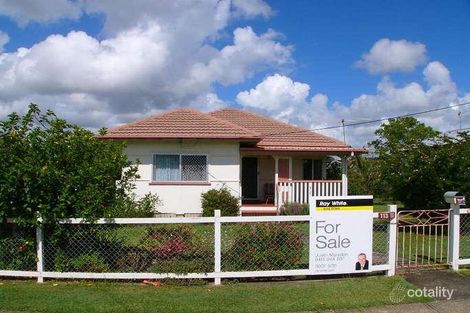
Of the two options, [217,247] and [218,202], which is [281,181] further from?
[217,247]

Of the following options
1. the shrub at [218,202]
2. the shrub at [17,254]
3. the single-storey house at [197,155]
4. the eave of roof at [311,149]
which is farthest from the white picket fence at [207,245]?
the eave of roof at [311,149]

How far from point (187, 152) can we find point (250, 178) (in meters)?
4.23

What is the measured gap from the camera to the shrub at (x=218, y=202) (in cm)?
1620

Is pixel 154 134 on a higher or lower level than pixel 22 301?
higher

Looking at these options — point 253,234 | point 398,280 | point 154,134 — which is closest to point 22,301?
point 253,234

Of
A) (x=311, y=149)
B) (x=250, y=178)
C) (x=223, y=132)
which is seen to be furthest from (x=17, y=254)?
(x=250, y=178)

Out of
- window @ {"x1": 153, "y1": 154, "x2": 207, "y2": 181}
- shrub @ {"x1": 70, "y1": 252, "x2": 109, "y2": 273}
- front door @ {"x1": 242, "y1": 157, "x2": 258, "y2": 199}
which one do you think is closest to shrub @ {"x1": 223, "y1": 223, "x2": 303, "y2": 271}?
shrub @ {"x1": 70, "y1": 252, "x2": 109, "y2": 273}

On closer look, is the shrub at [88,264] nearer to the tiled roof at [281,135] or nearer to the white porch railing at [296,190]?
the tiled roof at [281,135]

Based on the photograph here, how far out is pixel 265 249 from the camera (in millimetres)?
7617

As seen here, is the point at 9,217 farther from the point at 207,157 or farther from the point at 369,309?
the point at 207,157

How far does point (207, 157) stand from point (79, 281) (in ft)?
32.7

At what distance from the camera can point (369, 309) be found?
6.19 m

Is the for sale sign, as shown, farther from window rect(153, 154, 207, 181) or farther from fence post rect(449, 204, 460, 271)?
window rect(153, 154, 207, 181)

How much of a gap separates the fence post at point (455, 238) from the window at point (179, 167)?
992 cm
